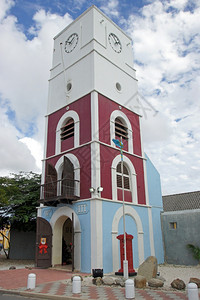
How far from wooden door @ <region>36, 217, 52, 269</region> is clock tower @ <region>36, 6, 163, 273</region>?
53 mm

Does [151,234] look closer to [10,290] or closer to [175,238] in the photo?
[175,238]

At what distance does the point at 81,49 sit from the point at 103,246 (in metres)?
13.3

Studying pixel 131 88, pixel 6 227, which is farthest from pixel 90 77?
pixel 6 227

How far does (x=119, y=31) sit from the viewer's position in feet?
69.7

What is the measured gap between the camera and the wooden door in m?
14.8

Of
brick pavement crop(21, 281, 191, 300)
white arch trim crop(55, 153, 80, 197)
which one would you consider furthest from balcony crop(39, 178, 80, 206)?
brick pavement crop(21, 281, 191, 300)

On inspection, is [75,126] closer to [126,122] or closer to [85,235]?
[126,122]

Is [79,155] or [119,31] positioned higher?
[119,31]

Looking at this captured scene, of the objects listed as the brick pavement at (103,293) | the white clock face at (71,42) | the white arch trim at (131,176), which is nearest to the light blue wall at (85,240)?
the white arch trim at (131,176)

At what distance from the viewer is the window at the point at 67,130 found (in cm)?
1745

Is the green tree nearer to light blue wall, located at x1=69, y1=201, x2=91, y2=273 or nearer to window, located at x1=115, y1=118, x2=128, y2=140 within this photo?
light blue wall, located at x1=69, y1=201, x2=91, y2=273

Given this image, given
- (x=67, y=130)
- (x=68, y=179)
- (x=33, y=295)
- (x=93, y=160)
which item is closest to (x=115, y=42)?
(x=67, y=130)

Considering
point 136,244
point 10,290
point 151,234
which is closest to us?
point 10,290

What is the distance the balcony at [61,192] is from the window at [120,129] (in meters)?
4.59
